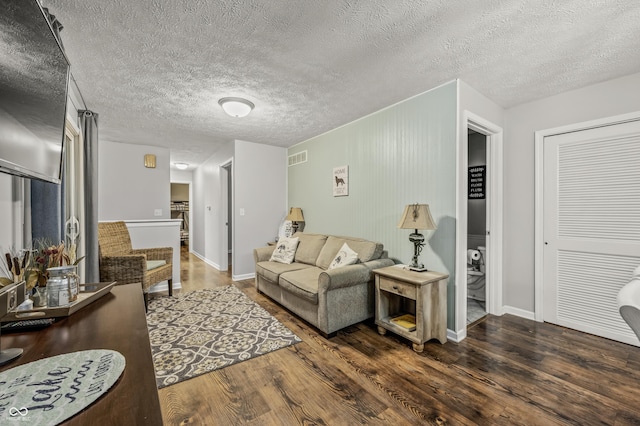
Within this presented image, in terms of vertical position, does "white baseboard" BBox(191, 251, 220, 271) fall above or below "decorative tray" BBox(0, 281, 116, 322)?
below

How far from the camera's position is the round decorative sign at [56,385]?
0.59 m

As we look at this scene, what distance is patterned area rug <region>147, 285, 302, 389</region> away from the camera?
2.16 m

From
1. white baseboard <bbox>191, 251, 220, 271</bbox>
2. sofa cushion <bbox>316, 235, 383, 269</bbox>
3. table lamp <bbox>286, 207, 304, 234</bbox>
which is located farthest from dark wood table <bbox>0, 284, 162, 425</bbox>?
white baseboard <bbox>191, 251, 220, 271</bbox>

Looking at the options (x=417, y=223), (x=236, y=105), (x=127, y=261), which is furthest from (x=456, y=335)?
(x=127, y=261)

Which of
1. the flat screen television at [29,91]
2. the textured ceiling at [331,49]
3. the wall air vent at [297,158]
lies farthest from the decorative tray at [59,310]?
the wall air vent at [297,158]

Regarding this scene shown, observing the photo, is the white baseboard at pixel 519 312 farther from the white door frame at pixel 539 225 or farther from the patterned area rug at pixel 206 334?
the patterned area rug at pixel 206 334

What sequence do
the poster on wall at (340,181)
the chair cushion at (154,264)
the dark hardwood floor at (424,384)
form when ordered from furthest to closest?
the poster on wall at (340,181) → the chair cushion at (154,264) → the dark hardwood floor at (424,384)

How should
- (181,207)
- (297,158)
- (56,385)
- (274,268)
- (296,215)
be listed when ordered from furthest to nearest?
1. (181,207)
2. (297,158)
3. (296,215)
4. (274,268)
5. (56,385)

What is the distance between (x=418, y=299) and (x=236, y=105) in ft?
8.44

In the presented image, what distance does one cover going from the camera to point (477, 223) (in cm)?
410

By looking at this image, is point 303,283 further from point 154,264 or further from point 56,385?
point 56,385

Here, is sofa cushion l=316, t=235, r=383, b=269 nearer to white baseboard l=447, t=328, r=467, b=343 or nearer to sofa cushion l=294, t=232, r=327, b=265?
sofa cushion l=294, t=232, r=327, b=265

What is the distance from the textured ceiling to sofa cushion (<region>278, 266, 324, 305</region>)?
1931mm

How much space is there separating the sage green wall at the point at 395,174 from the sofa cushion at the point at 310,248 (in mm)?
309
